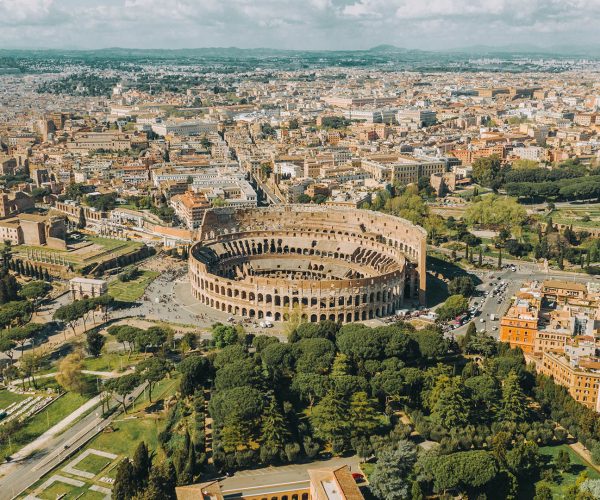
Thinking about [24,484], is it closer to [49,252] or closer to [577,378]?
[577,378]

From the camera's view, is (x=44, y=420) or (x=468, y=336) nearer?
(x=44, y=420)

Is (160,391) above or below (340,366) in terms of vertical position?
below

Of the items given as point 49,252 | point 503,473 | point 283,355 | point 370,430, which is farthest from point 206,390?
point 49,252

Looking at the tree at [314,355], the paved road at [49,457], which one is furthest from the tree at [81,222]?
the tree at [314,355]

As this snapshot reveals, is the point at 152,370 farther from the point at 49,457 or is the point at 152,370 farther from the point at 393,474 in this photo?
the point at 393,474

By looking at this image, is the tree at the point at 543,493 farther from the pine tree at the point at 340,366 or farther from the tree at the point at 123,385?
the tree at the point at 123,385

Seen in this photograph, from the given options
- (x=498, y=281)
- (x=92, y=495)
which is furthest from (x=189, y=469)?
(x=498, y=281)

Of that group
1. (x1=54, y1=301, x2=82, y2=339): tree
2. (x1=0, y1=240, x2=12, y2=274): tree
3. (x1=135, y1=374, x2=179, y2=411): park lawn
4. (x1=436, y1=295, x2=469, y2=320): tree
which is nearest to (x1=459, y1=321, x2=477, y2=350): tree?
(x1=436, y1=295, x2=469, y2=320): tree
